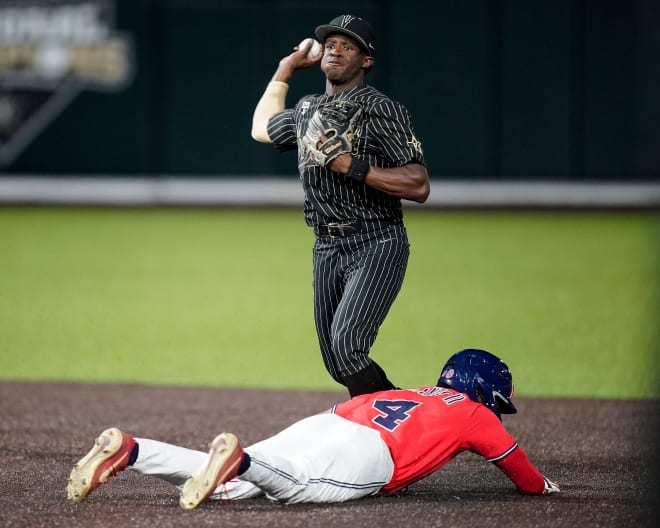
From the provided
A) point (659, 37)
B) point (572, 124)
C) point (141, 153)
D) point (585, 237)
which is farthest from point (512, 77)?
point (141, 153)

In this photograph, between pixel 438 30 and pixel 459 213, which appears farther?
pixel 438 30

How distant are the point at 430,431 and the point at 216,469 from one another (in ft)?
2.82

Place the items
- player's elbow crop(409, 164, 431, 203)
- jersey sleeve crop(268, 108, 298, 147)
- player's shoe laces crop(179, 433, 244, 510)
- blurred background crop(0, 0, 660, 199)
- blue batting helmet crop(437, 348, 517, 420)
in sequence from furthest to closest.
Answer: blurred background crop(0, 0, 660, 199) → jersey sleeve crop(268, 108, 298, 147) → player's elbow crop(409, 164, 431, 203) → blue batting helmet crop(437, 348, 517, 420) → player's shoe laces crop(179, 433, 244, 510)

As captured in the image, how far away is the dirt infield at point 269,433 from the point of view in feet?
13.9

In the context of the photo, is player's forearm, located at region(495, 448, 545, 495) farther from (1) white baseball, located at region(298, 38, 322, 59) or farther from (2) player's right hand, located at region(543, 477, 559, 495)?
(1) white baseball, located at region(298, 38, 322, 59)

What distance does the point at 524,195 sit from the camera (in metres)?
17.5

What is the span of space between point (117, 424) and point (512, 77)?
12318 mm

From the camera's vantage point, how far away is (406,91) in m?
17.6

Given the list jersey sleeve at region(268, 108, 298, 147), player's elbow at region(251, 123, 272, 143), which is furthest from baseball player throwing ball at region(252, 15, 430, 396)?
player's elbow at region(251, 123, 272, 143)

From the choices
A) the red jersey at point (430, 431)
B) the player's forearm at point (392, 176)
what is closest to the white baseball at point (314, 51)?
the player's forearm at point (392, 176)

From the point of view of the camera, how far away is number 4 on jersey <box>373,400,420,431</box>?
4383mm

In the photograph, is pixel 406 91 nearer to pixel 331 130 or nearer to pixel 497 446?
pixel 331 130

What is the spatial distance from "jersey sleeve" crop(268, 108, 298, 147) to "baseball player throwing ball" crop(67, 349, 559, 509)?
1.37 metres

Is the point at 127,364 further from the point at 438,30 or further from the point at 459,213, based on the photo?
the point at 438,30
